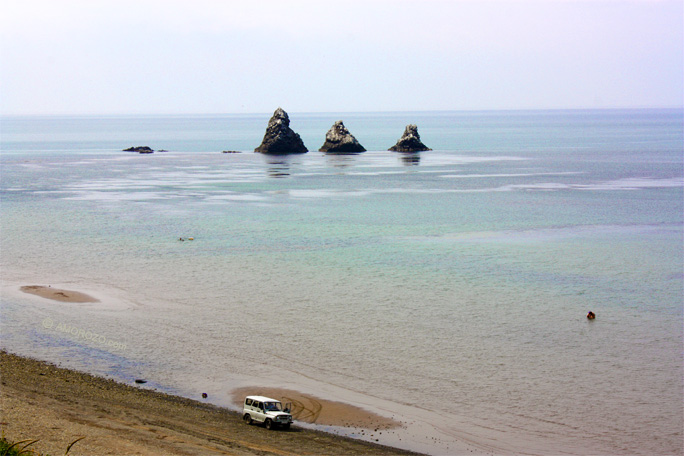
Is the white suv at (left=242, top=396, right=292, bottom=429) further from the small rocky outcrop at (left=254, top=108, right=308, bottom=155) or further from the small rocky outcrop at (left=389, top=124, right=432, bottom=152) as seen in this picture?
the small rocky outcrop at (left=389, top=124, right=432, bottom=152)

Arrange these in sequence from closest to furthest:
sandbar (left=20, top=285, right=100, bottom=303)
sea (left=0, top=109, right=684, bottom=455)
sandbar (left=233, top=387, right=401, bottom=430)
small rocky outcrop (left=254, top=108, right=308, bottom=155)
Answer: sandbar (left=233, top=387, right=401, bottom=430) < sea (left=0, top=109, right=684, bottom=455) < sandbar (left=20, top=285, right=100, bottom=303) < small rocky outcrop (left=254, top=108, right=308, bottom=155)

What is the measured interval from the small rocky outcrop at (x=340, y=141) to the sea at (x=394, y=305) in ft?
271

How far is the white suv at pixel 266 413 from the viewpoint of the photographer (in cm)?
2695

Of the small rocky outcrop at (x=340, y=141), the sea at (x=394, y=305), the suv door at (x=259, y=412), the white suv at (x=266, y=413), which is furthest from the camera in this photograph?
the small rocky outcrop at (x=340, y=141)

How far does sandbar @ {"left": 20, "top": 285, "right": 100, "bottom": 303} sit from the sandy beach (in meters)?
14.0

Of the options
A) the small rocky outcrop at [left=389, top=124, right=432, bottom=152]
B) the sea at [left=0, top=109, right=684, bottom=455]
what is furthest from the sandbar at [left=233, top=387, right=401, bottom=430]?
the small rocky outcrop at [left=389, top=124, right=432, bottom=152]

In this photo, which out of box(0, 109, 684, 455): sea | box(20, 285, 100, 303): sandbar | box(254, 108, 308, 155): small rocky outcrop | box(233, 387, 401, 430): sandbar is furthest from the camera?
box(254, 108, 308, 155): small rocky outcrop

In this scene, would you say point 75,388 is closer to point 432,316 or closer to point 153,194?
point 432,316

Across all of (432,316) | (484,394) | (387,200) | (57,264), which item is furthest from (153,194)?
(484,394)

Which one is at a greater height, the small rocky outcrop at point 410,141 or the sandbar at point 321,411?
the small rocky outcrop at point 410,141

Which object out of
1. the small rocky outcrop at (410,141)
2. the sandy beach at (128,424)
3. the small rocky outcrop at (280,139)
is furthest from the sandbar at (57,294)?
the small rocky outcrop at (410,141)

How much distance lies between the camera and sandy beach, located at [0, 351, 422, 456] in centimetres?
2278

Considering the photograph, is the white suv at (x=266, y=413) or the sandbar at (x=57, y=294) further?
the sandbar at (x=57, y=294)

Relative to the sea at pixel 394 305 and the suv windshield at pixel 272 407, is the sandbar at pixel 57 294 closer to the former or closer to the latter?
the sea at pixel 394 305
